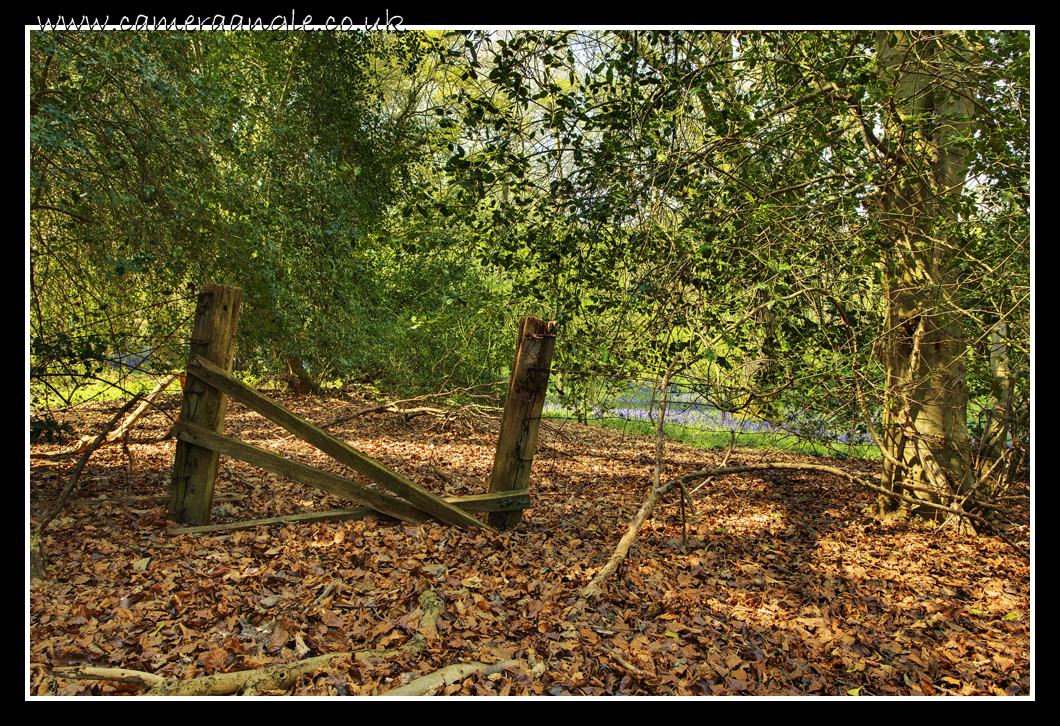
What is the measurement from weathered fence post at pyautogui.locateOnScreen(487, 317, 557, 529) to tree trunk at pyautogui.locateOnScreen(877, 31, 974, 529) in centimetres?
314

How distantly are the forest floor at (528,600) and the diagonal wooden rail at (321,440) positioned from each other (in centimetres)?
21

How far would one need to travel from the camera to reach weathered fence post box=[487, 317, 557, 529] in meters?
4.90

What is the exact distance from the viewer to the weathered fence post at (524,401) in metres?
4.90

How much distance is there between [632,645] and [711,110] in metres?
4.70

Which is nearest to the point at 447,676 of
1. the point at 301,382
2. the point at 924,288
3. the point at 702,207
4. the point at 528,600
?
the point at 528,600

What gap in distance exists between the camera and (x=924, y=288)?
5348mm

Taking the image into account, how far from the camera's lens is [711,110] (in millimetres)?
5641

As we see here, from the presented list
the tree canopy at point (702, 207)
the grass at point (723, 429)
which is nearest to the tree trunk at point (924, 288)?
the tree canopy at point (702, 207)

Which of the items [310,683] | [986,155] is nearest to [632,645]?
[310,683]

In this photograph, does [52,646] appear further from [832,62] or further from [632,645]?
[832,62]

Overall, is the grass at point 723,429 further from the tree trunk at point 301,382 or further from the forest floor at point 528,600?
the tree trunk at point 301,382

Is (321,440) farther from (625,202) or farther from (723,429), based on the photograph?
(723,429)

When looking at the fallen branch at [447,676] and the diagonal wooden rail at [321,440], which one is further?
the diagonal wooden rail at [321,440]

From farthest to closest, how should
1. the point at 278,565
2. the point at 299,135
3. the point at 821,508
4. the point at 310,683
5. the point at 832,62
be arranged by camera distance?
the point at 299,135 < the point at 821,508 < the point at 832,62 < the point at 278,565 < the point at 310,683
